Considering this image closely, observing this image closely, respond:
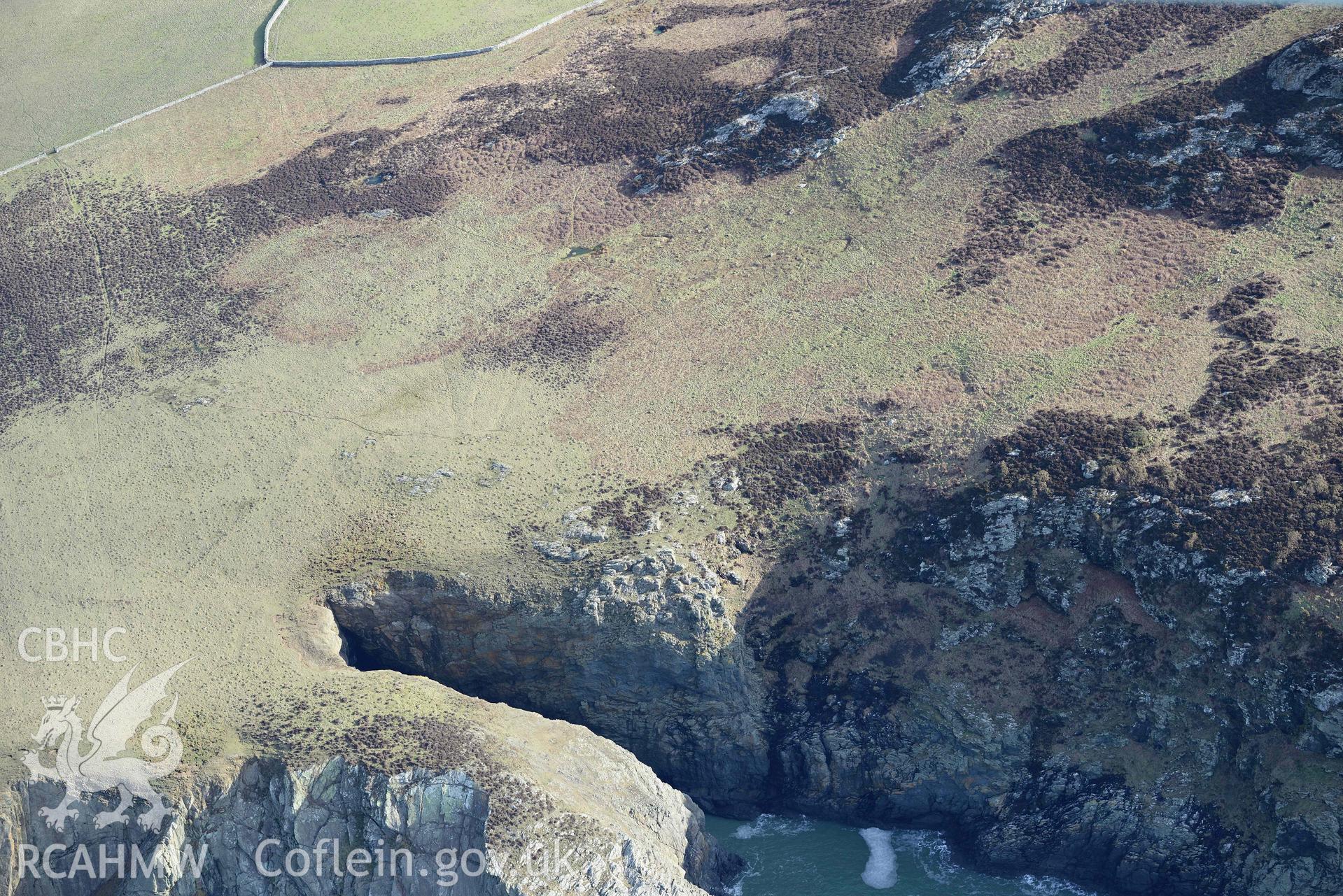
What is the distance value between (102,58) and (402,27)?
25.1 metres

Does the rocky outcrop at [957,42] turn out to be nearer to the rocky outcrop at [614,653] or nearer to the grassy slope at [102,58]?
the rocky outcrop at [614,653]

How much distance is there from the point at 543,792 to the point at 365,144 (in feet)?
159

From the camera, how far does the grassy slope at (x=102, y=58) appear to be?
8450 centimetres

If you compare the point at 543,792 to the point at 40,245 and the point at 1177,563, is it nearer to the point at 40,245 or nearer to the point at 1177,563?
the point at 1177,563

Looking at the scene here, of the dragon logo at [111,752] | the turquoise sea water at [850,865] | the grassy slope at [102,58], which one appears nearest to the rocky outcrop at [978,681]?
the turquoise sea water at [850,865]

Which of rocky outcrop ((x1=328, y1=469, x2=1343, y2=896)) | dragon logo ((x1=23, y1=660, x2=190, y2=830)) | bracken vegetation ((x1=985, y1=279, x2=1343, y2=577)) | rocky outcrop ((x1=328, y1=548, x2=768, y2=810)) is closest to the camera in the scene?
rocky outcrop ((x1=328, y1=469, x2=1343, y2=896))

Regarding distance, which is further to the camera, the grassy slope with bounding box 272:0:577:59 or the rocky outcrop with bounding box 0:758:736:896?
the grassy slope with bounding box 272:0:577:59

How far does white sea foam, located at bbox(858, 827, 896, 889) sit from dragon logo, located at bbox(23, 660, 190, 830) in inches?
1096

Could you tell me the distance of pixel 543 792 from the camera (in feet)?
141

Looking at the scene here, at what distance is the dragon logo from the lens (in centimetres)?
4453

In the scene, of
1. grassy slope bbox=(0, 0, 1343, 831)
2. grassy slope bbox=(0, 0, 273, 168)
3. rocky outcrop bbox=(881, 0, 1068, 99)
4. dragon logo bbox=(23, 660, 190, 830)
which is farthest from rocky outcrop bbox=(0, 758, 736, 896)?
grassy slope bbox=(0, 0, 273, 168)

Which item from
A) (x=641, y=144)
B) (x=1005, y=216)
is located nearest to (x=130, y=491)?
(x=641, y=144)

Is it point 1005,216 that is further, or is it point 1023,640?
point 1005,216

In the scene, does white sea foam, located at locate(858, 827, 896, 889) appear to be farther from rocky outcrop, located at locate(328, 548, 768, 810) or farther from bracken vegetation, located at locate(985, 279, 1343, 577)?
→ bracken vegetation, located at locate(985, 279, 1343, 577)
